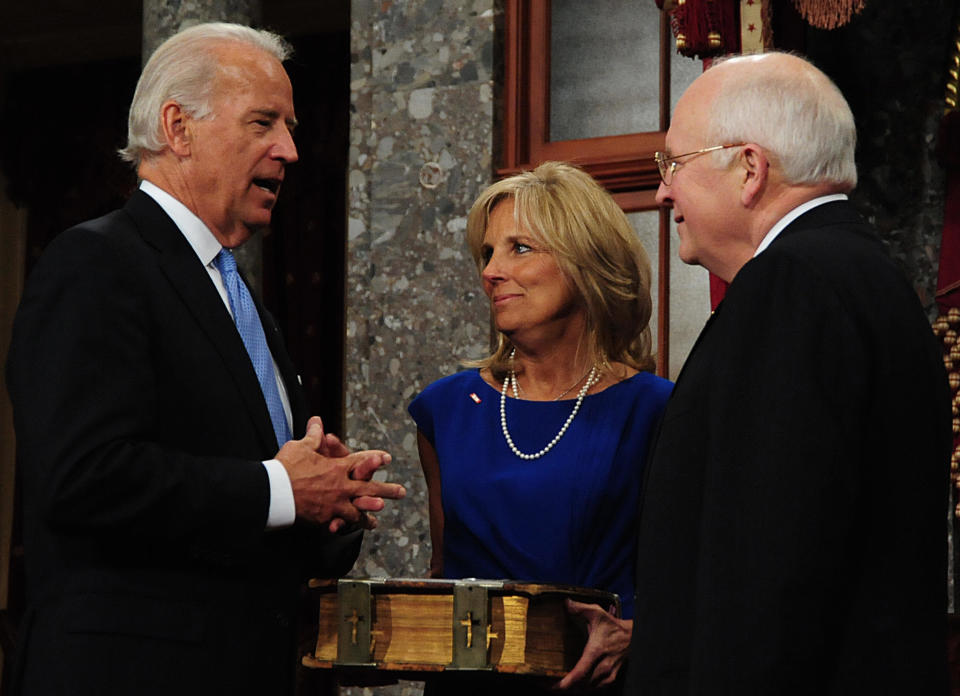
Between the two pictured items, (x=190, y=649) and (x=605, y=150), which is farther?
(x=605, y=150)

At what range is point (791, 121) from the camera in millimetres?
2199

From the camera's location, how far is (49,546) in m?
2.32

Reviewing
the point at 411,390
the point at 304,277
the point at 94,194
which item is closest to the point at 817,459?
the point at 411,390

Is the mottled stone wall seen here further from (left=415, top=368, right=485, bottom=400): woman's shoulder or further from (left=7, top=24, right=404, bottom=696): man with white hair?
(left=7, top=24, right=404, bottom=696): man with white hair

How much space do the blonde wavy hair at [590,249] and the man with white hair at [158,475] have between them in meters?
0.72

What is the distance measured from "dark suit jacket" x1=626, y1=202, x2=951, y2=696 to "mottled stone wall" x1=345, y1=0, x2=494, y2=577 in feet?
8.38

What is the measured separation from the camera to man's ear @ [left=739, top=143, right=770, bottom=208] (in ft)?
7.19

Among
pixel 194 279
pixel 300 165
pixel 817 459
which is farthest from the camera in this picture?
pixel 300 165

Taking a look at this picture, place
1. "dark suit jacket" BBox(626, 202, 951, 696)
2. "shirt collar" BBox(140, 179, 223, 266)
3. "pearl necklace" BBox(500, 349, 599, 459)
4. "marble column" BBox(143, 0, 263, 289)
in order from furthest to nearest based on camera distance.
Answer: "marble column" BBox(143, 0, 263, 289) < "pearl necklace" BBox(500, 349, 599, 459) < "shirt collar" BBox(140, 179, 223, 266) < "dark suit jacket" BBox(626, 202, 951, 696)

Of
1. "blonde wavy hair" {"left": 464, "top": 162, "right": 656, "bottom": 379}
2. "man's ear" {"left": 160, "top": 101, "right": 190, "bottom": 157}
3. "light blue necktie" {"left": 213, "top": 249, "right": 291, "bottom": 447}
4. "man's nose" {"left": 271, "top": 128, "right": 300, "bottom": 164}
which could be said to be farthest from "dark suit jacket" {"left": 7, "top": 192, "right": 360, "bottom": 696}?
"blonde wavy hair" {"left": 464, "top": 162, "right": 656, "bottom": 379}

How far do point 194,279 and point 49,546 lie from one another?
0.50 meters

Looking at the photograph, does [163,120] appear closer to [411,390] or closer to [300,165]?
[411,390]

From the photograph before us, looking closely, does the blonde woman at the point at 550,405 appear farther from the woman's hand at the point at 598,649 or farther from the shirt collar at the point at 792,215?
the shirt collar at the point at 792,215

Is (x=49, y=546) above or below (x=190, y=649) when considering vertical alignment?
above
